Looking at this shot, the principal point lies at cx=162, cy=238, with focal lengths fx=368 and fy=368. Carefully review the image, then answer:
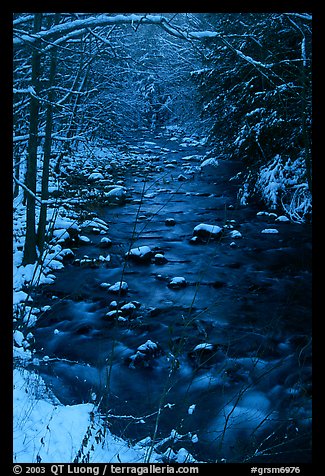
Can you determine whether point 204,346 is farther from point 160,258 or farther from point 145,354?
point 160,258

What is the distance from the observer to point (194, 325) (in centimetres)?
283

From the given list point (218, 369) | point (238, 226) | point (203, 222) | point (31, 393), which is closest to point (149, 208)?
point (203, 222)

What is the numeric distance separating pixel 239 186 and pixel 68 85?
1759mm

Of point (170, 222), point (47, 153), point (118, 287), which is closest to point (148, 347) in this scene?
point (118, 287)

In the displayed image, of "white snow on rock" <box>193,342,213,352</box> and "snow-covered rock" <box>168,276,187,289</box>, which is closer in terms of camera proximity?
"white snow on rock" <box>193,342,213,352</box>

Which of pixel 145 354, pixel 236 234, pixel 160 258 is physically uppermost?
pixel 236 234

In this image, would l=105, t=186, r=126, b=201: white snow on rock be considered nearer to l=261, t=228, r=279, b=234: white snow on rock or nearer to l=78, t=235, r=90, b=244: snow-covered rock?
l=78, t=235, r=90, b=244: snow-covered rock

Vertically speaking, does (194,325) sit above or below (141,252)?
below

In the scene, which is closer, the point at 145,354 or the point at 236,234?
the point at 145,354

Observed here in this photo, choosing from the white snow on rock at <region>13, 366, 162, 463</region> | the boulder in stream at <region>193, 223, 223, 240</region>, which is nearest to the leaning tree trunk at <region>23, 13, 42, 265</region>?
the white snow on rock at <region>13, 366, 162, 463</region>

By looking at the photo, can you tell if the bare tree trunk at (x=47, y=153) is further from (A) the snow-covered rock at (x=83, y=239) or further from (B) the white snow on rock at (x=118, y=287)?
(B) the white snow on rock at (x=118, y=287)

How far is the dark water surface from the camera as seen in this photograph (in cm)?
231

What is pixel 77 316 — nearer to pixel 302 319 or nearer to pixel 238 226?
pixel 238 226

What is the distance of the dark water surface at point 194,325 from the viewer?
2309 millimetres
